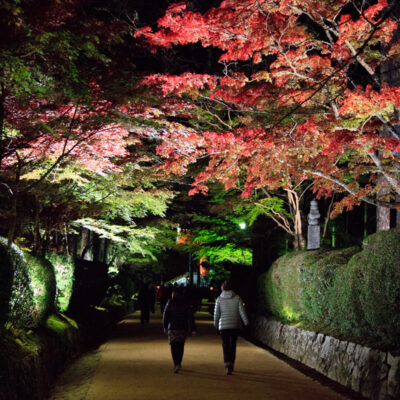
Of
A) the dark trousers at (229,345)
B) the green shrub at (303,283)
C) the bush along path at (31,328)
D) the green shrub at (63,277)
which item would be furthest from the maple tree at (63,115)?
the green shrub at (303,283)

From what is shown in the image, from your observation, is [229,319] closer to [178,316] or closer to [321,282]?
[178,316]

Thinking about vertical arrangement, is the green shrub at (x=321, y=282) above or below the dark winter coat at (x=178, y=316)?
above

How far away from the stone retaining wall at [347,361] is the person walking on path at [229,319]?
6.60 feet

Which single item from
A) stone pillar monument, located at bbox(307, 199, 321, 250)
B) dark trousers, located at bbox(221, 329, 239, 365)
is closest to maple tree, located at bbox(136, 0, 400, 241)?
stone pillar monument, located at bbox(307, 199, 321, 250)

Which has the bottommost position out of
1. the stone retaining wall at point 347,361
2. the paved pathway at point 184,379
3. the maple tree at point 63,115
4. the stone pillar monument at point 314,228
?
the paved pathway at point 184,379

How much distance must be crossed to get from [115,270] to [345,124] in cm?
2550

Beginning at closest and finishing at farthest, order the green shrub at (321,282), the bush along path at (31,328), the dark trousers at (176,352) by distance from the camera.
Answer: the bush along path at (31,328) → the dark trousers at (176,352) → the green shrub at (321,282)

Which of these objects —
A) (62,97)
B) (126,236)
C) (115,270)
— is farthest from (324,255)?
(115,270)

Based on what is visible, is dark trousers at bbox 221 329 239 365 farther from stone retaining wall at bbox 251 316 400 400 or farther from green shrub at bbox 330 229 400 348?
green shrub at bbox 330 229 400 348

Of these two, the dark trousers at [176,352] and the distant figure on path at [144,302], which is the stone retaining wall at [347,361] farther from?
the distant figure on path at [144,302]

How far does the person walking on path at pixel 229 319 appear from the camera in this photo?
9.86m

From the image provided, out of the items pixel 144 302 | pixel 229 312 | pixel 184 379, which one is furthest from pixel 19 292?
pixel 144 302

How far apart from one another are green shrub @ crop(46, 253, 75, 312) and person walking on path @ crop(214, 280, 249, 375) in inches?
276

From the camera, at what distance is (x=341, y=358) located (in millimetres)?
9648
